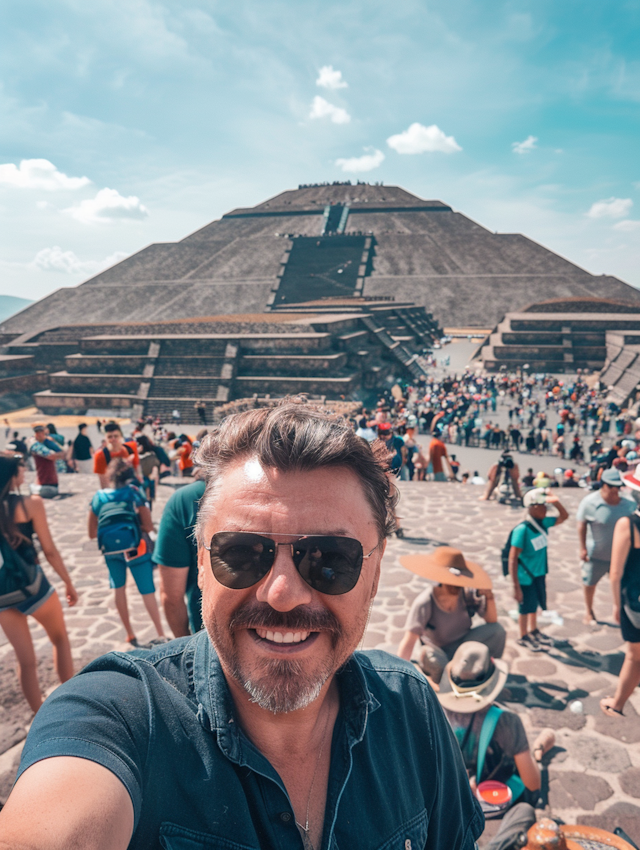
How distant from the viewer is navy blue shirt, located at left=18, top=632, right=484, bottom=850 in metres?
0.84

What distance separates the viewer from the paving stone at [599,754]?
309 centimetres

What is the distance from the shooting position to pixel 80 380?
23.3 meters

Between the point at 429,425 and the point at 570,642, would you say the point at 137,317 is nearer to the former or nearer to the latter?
the point at 429,425

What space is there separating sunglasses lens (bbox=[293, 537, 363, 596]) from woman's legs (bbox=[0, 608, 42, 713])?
2683 mm

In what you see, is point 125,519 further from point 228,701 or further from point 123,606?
point 228,701

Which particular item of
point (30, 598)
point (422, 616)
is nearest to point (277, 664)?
point (422, 616)

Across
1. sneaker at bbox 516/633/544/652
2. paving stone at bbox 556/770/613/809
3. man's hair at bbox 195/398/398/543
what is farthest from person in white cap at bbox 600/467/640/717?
man's hair at bbox 195/398/398/543

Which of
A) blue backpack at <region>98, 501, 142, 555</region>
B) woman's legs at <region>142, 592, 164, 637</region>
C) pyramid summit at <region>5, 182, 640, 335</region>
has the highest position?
pyramid summit at <region>5, 182, 640, 335</region>

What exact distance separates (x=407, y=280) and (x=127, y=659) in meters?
49.7

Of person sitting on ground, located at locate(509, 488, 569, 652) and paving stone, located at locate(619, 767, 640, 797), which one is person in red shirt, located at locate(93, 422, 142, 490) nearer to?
person sitting on ground, located at locate(509, 488, 569, 652)

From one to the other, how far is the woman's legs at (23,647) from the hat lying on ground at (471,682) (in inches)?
93.4

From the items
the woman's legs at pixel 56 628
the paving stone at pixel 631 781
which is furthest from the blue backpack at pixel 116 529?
the paving stone at pixel 631 781

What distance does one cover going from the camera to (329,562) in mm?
1012

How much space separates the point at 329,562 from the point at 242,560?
168 mm
